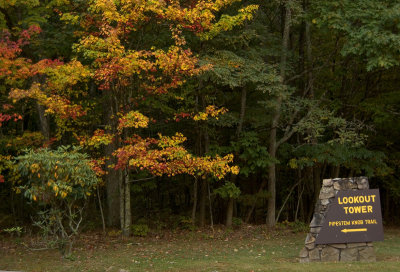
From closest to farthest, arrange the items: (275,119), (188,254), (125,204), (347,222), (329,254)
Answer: (347,222) < (329,254) < (188,254) < (125,204) < (275,119)

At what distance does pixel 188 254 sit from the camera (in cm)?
1160

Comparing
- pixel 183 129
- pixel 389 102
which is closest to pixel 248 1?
pixel 183 129

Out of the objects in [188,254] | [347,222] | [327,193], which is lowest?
[188,254]

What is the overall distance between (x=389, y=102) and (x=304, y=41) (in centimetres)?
431

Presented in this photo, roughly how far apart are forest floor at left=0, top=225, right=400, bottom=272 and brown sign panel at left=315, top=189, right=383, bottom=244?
1.88 ft

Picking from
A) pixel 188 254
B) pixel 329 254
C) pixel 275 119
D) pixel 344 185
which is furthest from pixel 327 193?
pixel 275 119

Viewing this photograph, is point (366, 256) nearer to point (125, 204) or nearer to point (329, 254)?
point (329, 254)

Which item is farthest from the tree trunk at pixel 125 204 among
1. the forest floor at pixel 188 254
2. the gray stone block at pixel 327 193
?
the gray stone block at pixel 327 193

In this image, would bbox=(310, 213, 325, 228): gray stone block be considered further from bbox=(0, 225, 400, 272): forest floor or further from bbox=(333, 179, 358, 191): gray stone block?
bbox=(0, 225, 400, 272): forest floor

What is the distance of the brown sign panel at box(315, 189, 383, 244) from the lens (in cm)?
962

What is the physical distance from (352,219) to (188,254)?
411 cm

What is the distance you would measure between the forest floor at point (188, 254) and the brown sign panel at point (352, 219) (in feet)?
1.88

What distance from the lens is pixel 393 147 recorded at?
1994 cm

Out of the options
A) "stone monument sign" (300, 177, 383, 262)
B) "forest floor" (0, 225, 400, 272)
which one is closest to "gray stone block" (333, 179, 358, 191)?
"stone monument sign" (300, 177, 383, 262)
